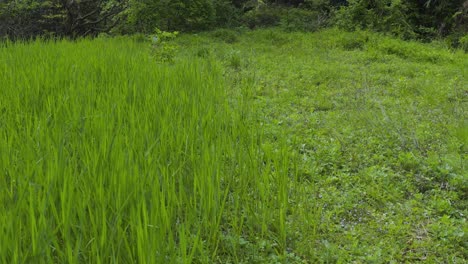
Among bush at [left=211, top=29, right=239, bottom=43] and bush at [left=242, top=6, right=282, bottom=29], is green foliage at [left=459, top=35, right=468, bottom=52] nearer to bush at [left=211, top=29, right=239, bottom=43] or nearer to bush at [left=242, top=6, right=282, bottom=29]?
bush at [left=211, top=29, right=239, bottom=43]

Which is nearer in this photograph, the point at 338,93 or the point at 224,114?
the point at 224,114

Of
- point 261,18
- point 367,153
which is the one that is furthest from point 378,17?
point 367,153

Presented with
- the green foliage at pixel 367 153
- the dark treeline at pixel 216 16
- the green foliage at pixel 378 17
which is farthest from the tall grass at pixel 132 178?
the dark treeline at pixel 216 16

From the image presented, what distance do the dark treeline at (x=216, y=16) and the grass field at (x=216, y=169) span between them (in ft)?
15.0

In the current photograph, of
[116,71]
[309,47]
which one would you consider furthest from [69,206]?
[309,47]

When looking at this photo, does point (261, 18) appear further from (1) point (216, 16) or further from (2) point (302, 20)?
(1) point (216, 16)

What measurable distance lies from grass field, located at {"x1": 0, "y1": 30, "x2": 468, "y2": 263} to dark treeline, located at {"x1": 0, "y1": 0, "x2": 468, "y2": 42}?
4.56m

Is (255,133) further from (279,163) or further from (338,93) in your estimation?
(338,93)

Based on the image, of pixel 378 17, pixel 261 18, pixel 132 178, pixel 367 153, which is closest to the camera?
pixel 132 178

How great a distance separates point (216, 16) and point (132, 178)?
908 cm

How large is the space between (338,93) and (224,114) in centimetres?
194

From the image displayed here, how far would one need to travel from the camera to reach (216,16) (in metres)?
10.3

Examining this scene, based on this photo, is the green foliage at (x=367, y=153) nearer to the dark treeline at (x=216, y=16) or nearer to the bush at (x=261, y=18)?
the dark treeline at (x=216, y=16)

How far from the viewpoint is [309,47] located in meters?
7.20
